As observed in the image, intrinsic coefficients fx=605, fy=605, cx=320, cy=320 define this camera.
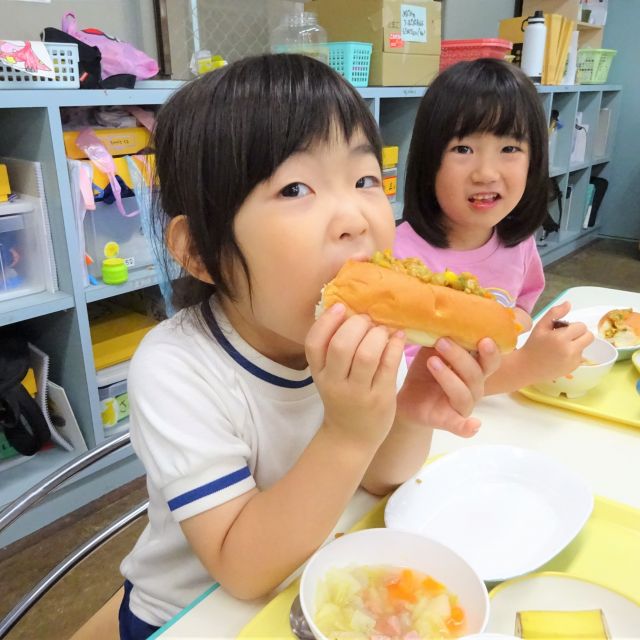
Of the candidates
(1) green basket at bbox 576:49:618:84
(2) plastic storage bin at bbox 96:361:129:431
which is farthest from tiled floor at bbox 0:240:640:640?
(1) green basket at bbox 576:49:618:84

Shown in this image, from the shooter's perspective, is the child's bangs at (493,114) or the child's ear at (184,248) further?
the child's bangs at (493,114)

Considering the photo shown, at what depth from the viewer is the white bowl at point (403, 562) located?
602mm

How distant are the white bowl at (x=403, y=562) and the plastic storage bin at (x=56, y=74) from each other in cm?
155

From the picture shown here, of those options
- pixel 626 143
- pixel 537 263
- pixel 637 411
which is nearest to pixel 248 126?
pixel 637 411

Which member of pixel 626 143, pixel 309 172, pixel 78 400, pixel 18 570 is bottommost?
pixel 18 570

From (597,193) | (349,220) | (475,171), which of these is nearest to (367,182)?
(349,220)

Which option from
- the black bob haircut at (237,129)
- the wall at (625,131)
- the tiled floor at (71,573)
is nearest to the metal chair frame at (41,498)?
the black bob haircut at (237,129)

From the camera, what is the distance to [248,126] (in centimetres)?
74

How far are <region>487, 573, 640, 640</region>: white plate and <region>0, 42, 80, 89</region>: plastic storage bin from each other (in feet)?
5.54

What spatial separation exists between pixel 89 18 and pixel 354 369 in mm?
2257

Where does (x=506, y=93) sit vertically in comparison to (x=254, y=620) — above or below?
above

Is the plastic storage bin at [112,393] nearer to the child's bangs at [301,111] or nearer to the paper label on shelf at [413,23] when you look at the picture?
the child's bangs at [301,111]

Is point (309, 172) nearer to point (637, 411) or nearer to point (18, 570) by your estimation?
point (637, 411)

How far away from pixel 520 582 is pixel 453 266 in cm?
112
